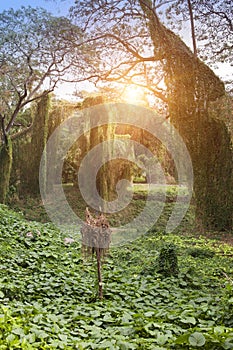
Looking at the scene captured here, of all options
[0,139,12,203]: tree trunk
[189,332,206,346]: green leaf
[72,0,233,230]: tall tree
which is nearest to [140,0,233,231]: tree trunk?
[72,0,233,230]: tall tree

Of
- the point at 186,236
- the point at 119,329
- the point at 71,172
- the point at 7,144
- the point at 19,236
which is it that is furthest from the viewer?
the point at 71,172

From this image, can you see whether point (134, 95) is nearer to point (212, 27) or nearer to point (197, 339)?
point (212, 27)

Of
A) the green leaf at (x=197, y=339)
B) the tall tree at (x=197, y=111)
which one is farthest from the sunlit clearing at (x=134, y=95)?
the green leaf at (x=197, y=339)

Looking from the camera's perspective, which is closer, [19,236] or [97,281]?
[97,281]

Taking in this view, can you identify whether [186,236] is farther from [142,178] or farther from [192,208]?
[142,178]

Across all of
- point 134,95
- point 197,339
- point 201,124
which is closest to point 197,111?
point 201,124

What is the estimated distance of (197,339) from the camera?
181 cm

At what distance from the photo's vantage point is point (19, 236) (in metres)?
5.64

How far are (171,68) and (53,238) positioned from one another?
5.01 metres

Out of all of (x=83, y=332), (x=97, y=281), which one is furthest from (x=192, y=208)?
(x=83, y=332)

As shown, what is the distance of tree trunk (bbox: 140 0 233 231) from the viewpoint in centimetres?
816

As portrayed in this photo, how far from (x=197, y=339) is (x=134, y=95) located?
1116cm

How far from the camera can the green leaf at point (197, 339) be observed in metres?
1.78

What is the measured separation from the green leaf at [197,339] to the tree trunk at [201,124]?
657cm
